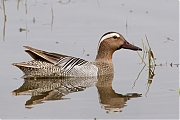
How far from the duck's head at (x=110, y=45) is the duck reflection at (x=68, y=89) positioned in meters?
0.44

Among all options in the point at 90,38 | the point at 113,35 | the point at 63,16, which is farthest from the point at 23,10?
the point at 113,35

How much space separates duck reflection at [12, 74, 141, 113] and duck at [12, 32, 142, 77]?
0.35 feet

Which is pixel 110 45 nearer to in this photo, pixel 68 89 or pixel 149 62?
pixel 149 62

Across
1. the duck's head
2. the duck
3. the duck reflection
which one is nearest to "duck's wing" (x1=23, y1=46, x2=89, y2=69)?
the duck

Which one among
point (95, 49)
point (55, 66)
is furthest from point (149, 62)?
point (55, 66)

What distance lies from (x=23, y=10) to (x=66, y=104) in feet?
21.1

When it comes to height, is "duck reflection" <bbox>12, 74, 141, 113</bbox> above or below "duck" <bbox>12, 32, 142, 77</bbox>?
below

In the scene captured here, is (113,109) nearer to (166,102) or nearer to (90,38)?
(166,102)

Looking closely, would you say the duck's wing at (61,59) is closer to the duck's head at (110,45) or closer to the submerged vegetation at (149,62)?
the duck's head at (110,45)

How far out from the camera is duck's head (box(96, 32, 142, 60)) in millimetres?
11938

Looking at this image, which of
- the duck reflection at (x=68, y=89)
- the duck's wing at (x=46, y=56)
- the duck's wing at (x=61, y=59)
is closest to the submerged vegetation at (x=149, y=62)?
the duck reflection at (x=68, y=89)

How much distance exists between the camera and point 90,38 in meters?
13.7

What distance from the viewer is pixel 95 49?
42.8ft

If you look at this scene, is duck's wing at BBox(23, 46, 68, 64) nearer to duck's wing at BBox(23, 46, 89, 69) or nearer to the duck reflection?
duck's wing at BBox(23, 46, 89, 69)
